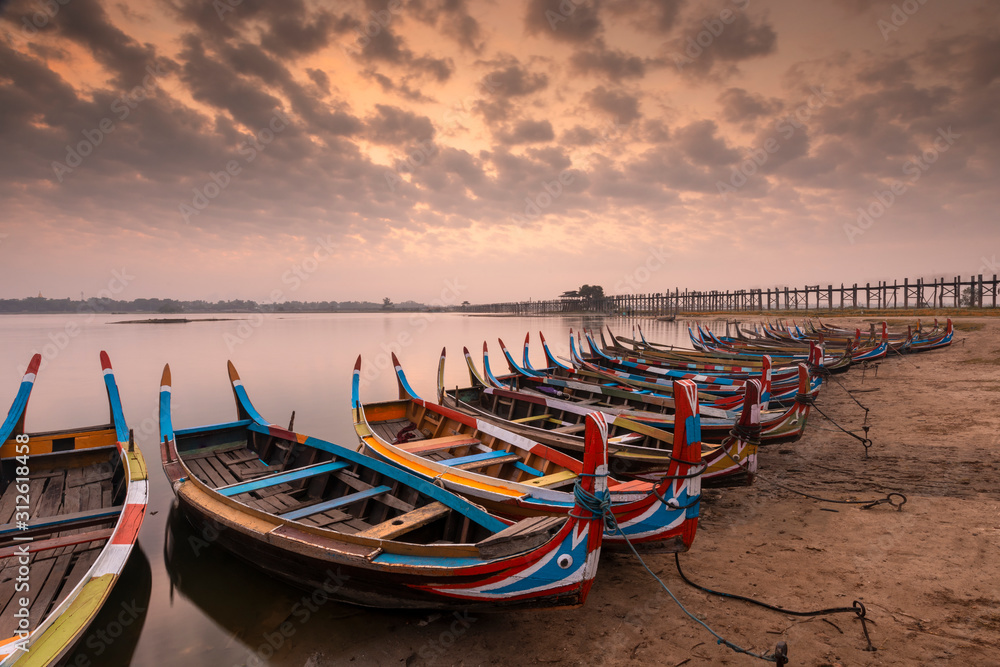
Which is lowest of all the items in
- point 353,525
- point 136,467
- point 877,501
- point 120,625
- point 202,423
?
point 202,423

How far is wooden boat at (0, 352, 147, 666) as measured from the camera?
10.5 ft

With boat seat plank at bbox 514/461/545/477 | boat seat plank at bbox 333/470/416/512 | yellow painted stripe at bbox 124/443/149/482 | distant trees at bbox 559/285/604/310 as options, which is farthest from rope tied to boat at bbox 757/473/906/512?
distant trees at bbox 559/285/604/310

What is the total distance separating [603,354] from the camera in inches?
675

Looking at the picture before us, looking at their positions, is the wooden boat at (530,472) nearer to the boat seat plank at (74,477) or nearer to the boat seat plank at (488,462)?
the boat seat plank at (488,462)

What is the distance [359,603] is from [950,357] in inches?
1004

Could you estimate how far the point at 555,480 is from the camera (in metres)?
5.83

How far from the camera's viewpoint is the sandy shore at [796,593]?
3.97 meters

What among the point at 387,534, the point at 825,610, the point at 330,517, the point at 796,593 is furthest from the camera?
the point at 330,517

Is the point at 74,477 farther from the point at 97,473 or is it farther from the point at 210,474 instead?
the point at 210,474

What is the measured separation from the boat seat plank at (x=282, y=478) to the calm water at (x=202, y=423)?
111cm

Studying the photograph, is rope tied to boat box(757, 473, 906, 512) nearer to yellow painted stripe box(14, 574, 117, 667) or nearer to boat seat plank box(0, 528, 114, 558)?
yellow painted stripe box(14, 574, 117, 667)

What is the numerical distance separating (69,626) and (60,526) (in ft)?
9.07

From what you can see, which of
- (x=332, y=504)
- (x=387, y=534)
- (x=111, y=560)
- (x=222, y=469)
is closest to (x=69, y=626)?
(x=111, y=560)

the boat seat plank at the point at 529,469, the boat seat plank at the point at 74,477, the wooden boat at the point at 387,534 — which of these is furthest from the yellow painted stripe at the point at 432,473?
the boat seat plank at the point at 74,477
